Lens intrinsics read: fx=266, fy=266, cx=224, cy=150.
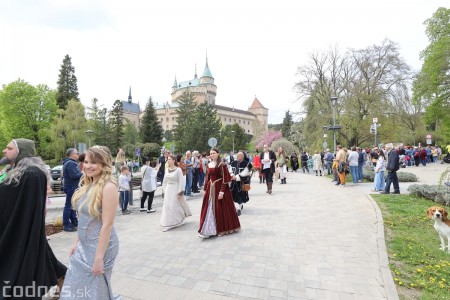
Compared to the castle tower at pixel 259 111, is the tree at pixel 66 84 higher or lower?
lower

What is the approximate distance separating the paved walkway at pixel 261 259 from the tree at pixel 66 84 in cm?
5012

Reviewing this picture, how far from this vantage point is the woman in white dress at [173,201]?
22.3 ft

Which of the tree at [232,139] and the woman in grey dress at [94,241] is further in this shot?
the tree at [232,139]

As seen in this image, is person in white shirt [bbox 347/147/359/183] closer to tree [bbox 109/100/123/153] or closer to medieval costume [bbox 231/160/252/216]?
medieval costume [bbox 231/160/252/216]

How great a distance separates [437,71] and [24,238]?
36280mm

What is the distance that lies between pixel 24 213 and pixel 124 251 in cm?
288

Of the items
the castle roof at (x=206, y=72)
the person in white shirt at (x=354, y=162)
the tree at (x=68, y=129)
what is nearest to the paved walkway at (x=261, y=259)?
the person in white shirt at (x=354, y=162)

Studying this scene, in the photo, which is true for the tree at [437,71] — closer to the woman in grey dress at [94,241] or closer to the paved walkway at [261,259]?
the paved walkway at [261,259]

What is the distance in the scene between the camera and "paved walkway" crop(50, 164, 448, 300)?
11.9ft

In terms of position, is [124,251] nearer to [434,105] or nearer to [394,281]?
[394,281]

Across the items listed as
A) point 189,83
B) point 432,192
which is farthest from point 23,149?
point 189,83

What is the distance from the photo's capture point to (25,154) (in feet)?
9.82

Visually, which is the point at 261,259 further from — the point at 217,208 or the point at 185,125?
the point at 185,125

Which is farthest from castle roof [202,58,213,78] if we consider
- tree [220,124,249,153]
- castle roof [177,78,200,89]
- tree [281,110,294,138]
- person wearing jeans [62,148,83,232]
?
person wearing jeans [62,148,83,232]
